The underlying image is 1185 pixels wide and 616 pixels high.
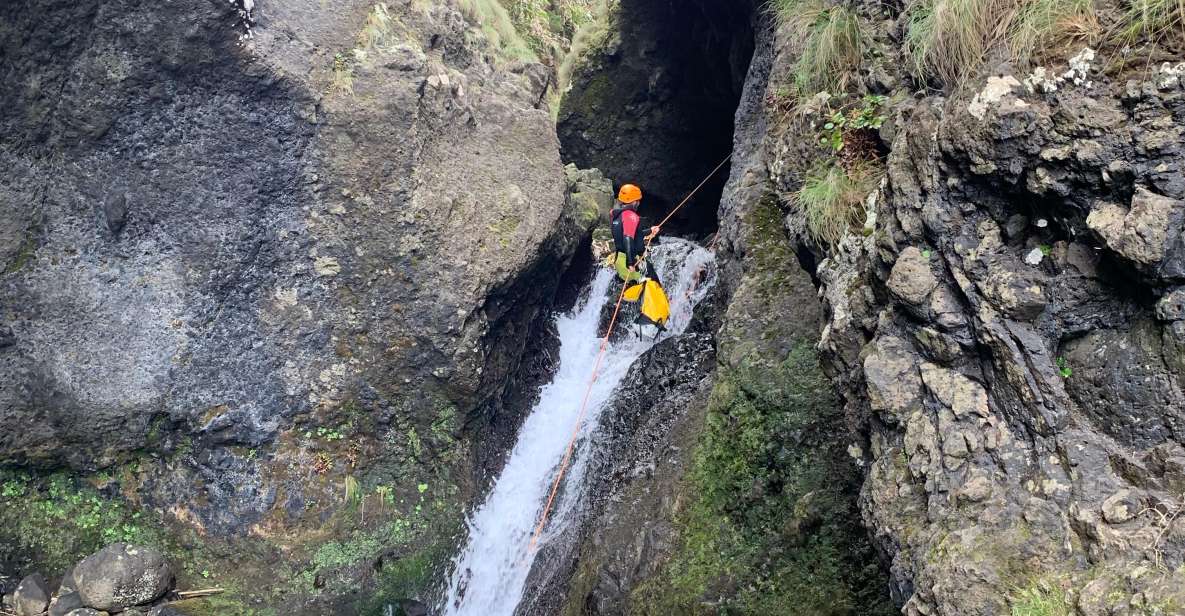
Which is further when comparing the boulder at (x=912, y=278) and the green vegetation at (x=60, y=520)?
the green vegetation at (x=60, y=520)

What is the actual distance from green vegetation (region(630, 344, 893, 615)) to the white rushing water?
2024 mm

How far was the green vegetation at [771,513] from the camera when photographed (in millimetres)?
4344

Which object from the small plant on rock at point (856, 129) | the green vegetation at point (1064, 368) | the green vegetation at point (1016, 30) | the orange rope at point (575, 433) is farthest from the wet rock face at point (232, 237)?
the green vegetation at point (1064, 368)

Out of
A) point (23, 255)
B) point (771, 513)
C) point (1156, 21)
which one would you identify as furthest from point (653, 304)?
point (23, 255)

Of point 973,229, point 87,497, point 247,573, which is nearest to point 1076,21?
point 973,229

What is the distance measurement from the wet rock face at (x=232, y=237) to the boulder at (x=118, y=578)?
1.80 feet

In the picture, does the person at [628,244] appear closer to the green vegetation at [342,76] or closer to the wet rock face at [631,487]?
the wet rock face at [631,487]

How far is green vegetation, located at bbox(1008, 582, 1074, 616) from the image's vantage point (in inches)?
103

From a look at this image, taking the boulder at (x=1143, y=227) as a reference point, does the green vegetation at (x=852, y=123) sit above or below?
above

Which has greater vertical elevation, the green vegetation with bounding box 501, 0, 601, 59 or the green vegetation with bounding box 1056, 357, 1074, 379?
the green vegetation with bounding box 501, 0, 601, 59

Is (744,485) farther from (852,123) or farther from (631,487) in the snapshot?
(852,123)

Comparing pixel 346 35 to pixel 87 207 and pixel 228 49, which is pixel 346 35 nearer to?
pixel 228 49

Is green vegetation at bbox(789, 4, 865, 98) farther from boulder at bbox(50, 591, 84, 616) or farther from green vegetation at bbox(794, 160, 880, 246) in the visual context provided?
boulder at bbox(50, 591, 84, 616)

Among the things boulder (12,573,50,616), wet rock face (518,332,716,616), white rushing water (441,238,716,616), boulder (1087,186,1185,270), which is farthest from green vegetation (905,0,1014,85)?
boulder (12,573,50,616)
